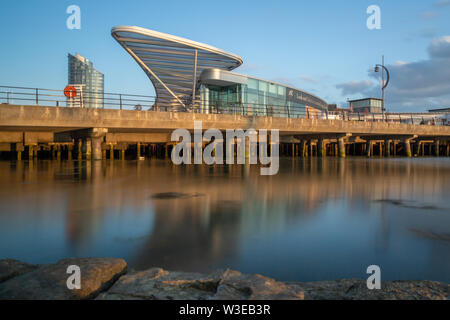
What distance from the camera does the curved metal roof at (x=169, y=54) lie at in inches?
1056

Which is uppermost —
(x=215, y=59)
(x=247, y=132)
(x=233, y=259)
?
(x=215, y=59)

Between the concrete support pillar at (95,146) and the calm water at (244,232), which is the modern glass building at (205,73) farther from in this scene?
the calm water at (244,232)

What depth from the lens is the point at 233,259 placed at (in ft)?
11.4

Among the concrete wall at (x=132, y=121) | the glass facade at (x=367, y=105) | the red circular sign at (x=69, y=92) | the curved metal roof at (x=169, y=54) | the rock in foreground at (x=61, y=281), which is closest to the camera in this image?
the rock in foreground at (x=61, y=281)

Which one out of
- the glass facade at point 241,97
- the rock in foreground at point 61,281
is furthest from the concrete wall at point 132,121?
the rock in foreground at point 61,281

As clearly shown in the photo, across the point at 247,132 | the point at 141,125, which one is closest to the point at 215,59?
the point at 247,132

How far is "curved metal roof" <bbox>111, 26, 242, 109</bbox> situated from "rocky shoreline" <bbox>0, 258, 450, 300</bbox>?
837 inches

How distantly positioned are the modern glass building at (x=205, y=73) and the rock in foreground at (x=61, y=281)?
2365 centimetres

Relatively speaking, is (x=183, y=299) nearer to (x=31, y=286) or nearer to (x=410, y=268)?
(x=31, y=286)

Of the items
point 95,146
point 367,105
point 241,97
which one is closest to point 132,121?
point 95,146

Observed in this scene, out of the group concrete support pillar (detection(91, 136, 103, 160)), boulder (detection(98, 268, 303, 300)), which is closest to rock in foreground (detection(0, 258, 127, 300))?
boulder (detection(98, 268, 303, 300))

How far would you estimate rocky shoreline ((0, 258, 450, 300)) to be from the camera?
232 centimetres

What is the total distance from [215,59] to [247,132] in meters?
10.0

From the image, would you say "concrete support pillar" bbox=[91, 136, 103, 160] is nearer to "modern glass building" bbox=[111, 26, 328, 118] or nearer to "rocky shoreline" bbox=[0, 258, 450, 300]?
"modern glass building" bbox=[111, 26, 328, 118]
